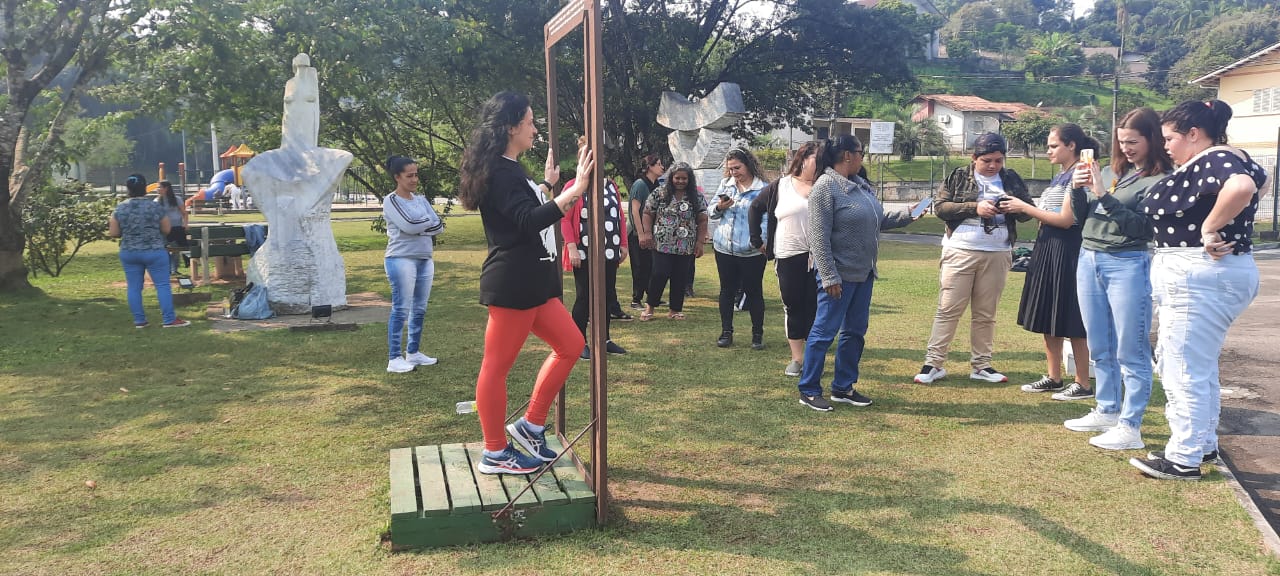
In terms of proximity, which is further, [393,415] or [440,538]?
[393,415]

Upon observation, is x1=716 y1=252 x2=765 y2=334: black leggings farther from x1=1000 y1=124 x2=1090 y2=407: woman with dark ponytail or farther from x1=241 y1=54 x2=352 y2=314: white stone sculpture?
x1=241 y1=54 x2=352 y2=314: white stone sculpture

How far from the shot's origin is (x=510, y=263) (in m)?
3.39

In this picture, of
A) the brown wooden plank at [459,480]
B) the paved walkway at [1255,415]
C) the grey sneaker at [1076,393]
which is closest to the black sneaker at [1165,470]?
the paved walkway at [1255,415]

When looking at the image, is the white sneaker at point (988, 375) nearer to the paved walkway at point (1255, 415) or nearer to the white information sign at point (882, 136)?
the paved walkway at point (1255, 415)

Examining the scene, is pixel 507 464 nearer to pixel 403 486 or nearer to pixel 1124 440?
pixel 403 486

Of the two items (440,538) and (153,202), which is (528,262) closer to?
(440,538)

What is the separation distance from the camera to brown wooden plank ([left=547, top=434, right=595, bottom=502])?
3402mm

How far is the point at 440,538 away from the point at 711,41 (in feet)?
60.7

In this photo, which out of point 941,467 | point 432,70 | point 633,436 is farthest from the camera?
point 432,70

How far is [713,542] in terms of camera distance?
10.8ft

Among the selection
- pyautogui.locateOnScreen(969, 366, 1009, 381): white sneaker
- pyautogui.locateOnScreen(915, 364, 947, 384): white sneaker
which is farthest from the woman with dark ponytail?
pyautogui.locateOnScreen(915, 364, 947, 384): white sneaker

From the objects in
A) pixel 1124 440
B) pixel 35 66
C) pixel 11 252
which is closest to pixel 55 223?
pixel 11 252

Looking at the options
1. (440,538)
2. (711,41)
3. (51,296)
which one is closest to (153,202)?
(51,296)

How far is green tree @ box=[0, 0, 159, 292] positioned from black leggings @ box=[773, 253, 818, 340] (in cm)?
836
